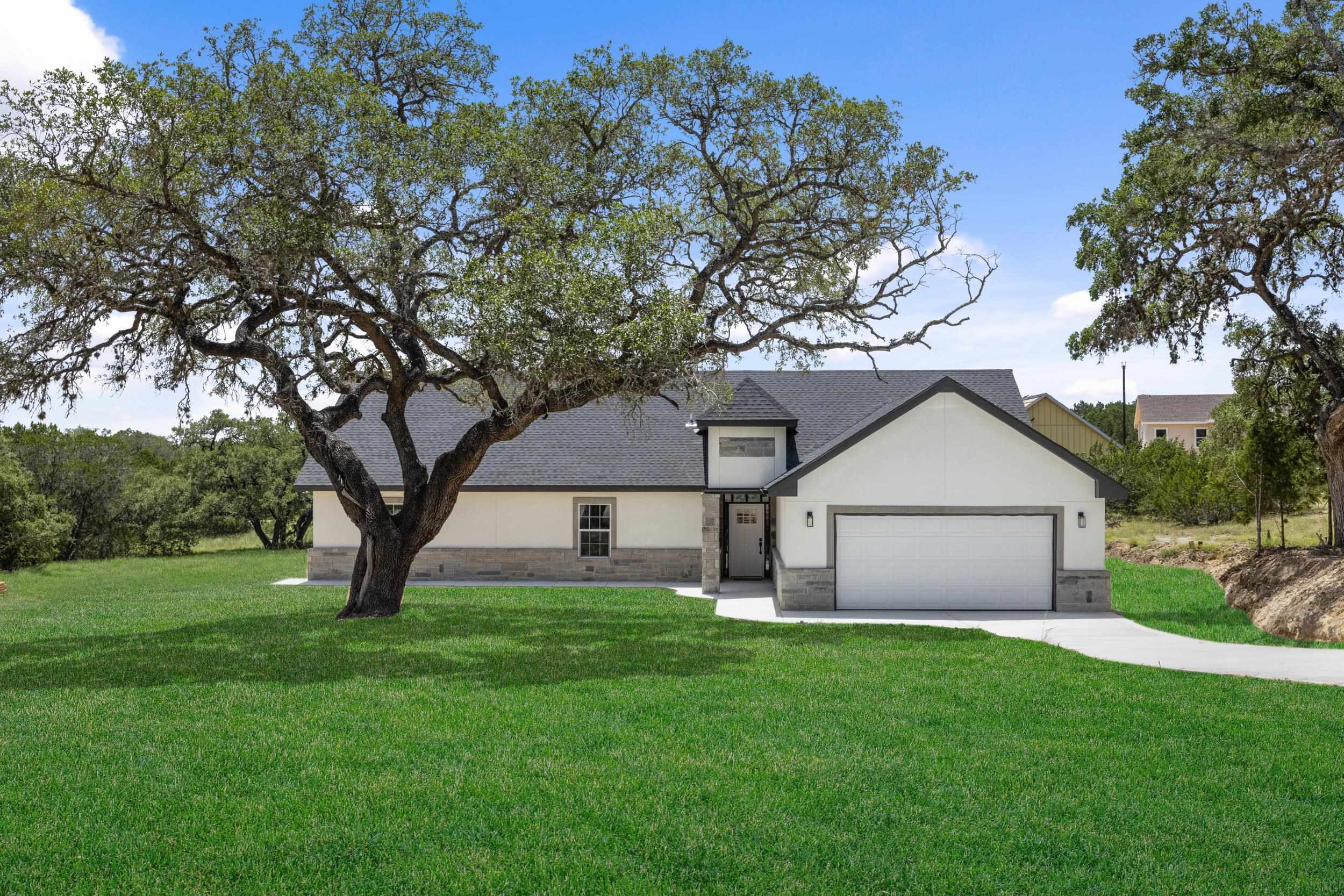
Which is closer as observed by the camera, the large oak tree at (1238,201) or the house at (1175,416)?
the large oak tree at (1238,201)

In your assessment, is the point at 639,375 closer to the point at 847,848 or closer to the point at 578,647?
the point at 578,647

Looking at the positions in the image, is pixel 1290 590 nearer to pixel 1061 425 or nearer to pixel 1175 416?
pixel 1061 425

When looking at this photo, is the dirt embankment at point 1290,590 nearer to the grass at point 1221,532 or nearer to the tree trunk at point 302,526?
the grass at point 1221,532

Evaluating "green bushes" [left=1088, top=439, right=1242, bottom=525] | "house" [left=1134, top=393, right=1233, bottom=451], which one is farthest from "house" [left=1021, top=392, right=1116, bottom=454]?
"house" [left=1134, top=393, right=1233, bottom=451]

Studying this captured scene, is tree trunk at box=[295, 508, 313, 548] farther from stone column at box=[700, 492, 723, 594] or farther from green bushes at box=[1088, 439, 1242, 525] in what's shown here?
green bushes at box=[1088, 439, 1242, 525]

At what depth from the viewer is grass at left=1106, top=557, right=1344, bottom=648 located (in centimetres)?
1562

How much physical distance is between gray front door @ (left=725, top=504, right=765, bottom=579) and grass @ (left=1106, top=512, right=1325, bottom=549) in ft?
41.5

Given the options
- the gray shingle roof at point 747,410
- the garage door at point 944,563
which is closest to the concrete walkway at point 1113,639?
the garage door at point 944,563

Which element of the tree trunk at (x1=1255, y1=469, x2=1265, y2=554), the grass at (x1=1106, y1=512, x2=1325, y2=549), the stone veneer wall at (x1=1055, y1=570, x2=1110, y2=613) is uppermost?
the tree trunk at (x1=1255, y1=469, x2=1265, y2=554)

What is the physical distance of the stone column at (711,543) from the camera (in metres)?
22.6

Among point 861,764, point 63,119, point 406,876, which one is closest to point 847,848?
point 861,764

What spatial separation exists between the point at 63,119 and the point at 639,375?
8508 mm

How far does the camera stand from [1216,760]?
809 centimetres

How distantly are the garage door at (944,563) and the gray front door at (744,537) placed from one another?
20.8 feet
